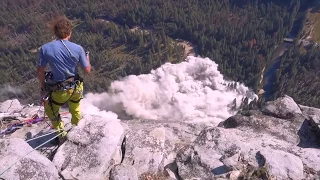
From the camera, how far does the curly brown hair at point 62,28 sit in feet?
36.6

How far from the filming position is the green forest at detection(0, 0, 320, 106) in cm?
12644

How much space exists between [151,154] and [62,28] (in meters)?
7.47

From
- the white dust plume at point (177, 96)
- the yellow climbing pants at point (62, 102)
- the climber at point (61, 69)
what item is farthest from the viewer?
the white dust plume at point (177, 96)

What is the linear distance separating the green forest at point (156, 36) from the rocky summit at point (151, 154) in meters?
93.3

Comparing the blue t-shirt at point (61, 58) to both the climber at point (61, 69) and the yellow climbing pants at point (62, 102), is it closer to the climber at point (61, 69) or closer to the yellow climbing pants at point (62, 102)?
the climber at point (61, 69)

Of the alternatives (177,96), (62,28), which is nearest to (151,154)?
(62,28)

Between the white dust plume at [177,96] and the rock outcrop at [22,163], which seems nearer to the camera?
the rock outcrop at [22,163]

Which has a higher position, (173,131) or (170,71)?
(173,131)

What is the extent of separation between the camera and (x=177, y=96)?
3583 inches

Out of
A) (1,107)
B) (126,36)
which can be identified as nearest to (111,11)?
(126,36)

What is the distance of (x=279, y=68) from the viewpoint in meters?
126

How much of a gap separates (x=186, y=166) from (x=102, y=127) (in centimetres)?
463

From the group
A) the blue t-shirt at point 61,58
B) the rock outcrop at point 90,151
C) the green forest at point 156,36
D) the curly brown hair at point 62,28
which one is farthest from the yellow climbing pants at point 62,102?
the green forest at point 156,36

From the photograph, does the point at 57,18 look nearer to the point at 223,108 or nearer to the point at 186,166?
the point at 186,166
